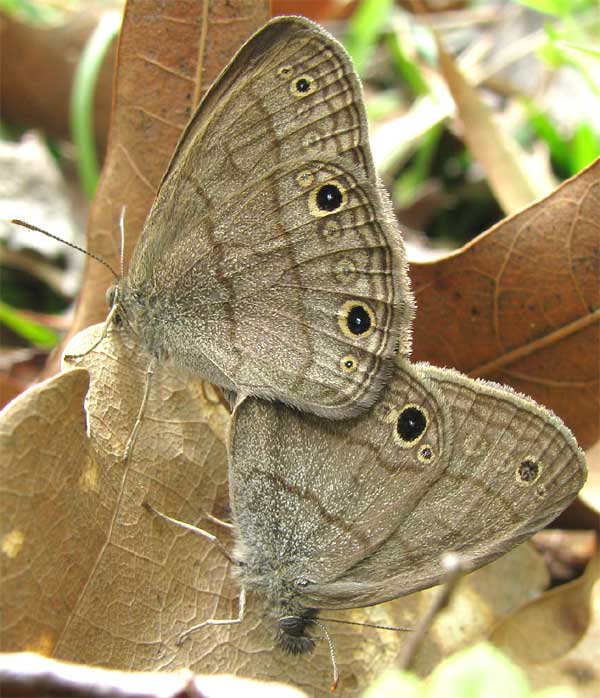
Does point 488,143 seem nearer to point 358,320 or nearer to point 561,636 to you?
point 358,320

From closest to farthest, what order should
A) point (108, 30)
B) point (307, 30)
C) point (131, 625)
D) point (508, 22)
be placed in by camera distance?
point (131, 625) < point (307, 30) < point (108, 30) < point (508, 22)

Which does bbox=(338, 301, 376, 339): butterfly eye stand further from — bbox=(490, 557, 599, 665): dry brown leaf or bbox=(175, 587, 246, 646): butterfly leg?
Result: bbox=(490, 557, 599, 665): dry brown leaf

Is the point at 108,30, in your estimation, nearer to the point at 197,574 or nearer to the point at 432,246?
the point at 432,246

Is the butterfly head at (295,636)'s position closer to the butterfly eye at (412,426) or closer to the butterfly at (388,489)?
the butterfly at (388,489)

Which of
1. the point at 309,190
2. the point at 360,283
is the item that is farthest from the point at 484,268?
the point at 309,190

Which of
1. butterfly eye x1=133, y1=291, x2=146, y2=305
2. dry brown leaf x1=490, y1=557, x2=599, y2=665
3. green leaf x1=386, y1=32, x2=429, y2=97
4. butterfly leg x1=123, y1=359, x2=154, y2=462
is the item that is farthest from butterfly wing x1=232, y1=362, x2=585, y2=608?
green leaf x1=386, y1=32, x2=429, y2=97

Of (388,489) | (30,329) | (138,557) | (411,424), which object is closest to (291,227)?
(411,424)
